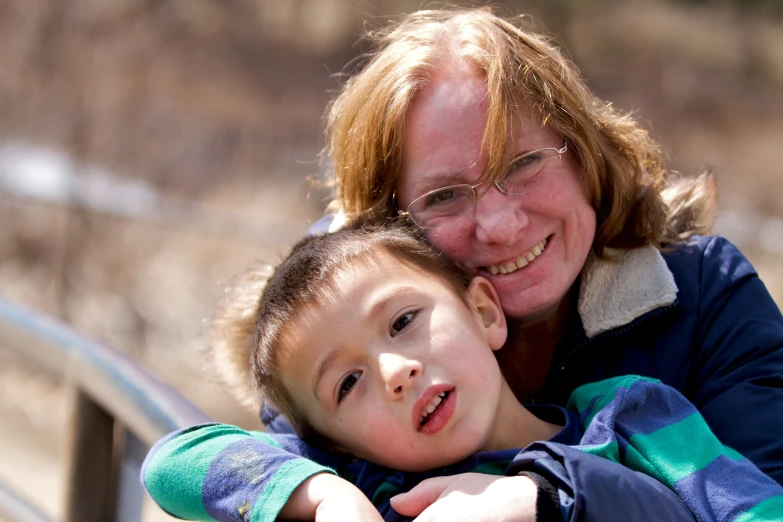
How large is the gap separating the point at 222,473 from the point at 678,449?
0.74 m

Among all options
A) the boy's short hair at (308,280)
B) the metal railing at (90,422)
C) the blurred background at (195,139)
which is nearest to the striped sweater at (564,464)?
the boy's short hair at (308,280)

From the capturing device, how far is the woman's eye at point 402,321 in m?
1.65

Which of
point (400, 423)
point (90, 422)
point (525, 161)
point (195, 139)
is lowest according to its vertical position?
point (195, 139)

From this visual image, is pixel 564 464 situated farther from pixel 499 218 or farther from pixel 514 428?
pixel 499 218

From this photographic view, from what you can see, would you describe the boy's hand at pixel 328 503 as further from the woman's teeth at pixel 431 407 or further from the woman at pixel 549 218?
the woman at pixel 549 218

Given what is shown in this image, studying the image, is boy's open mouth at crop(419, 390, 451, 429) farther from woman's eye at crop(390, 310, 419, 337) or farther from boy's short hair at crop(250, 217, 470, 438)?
boy's short hair at crop(250, 217, 470, 438)

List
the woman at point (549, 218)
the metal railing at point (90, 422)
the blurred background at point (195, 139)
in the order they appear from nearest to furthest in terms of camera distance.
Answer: the woman at point (549, 218) < the metal railing at point (90, 422) < the blurred background at point (195, 139)

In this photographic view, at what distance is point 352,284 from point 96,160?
7702mm

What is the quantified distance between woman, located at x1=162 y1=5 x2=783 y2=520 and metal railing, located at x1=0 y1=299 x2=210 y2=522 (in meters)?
0.67

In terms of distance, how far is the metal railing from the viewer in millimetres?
1999

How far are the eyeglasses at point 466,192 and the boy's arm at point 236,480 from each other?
22.0 inches

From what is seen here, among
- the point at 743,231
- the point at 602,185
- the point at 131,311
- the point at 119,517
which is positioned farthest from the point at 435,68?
the point at 743,231

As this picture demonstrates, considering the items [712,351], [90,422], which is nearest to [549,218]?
[712,351]

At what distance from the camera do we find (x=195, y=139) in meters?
13.6
